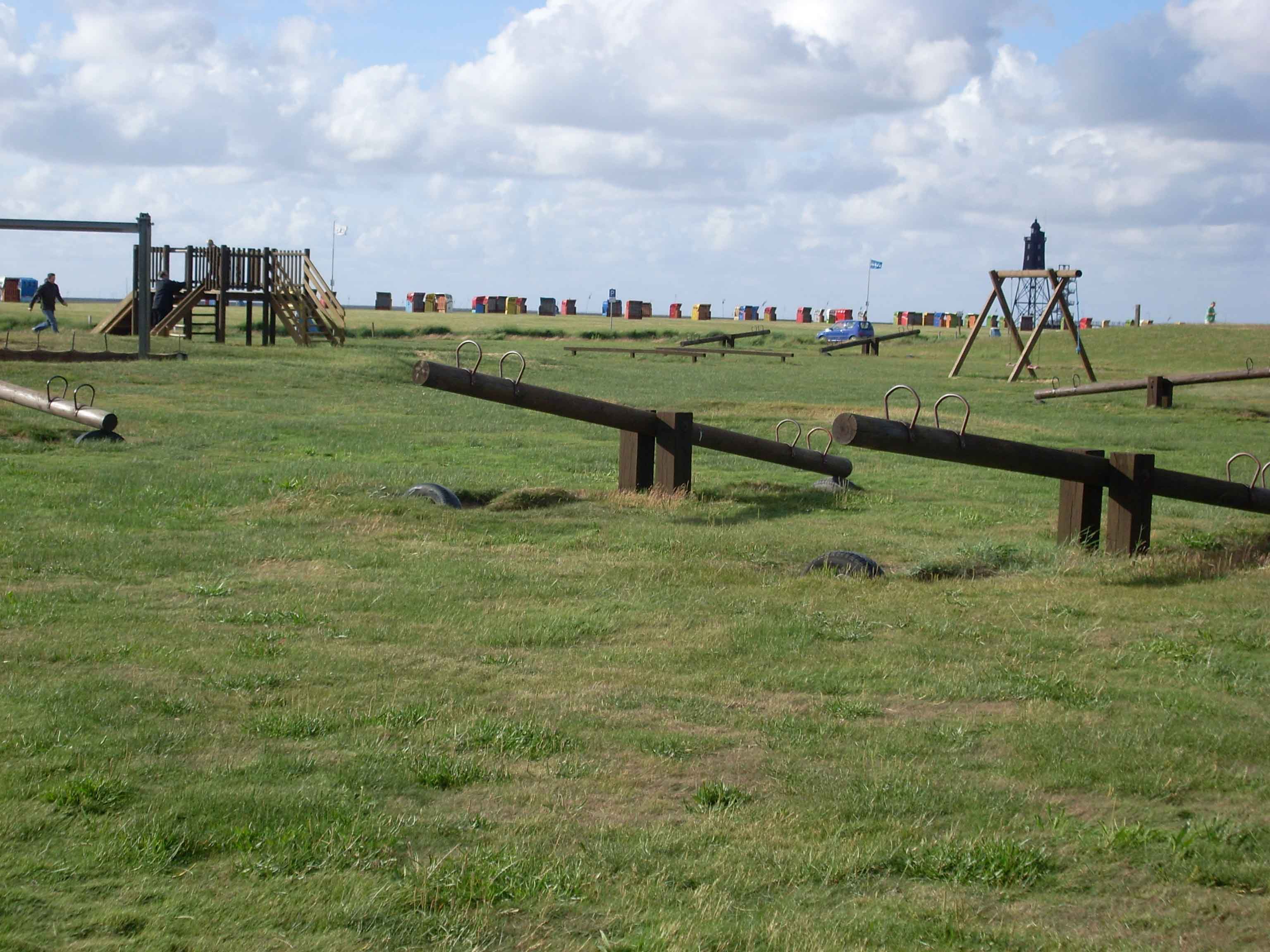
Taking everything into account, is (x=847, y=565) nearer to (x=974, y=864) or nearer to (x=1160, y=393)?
(x=974, y=864)

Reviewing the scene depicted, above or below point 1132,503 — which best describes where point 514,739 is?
below

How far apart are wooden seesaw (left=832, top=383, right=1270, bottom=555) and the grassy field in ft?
1.14

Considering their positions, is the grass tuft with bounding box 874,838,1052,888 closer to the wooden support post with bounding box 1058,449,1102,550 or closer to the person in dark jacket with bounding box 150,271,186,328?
the wooden support post with bounding box 1058,449,1102,550

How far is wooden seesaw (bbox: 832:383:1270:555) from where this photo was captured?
858cm

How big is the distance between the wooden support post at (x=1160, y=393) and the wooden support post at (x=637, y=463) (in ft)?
50.0

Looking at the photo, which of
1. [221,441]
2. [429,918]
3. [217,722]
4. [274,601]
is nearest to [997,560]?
[274,601]

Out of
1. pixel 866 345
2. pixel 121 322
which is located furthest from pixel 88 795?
pixel 866 345

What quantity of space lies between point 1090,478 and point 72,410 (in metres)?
9.89

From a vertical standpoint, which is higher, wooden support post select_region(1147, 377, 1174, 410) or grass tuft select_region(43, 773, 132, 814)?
wooden support post select_region(1147, 377, 1174, 410)

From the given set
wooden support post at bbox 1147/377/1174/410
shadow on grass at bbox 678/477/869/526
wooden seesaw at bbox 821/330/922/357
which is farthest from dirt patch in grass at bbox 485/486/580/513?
wooden seesaw at bbox 821/330/922/357

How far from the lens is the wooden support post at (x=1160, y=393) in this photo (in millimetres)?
24156

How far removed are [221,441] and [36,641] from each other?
31.4 feet

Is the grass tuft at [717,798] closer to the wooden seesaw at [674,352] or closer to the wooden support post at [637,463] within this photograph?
the wooden support post at [637,463]

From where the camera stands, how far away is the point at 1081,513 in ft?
31.5
